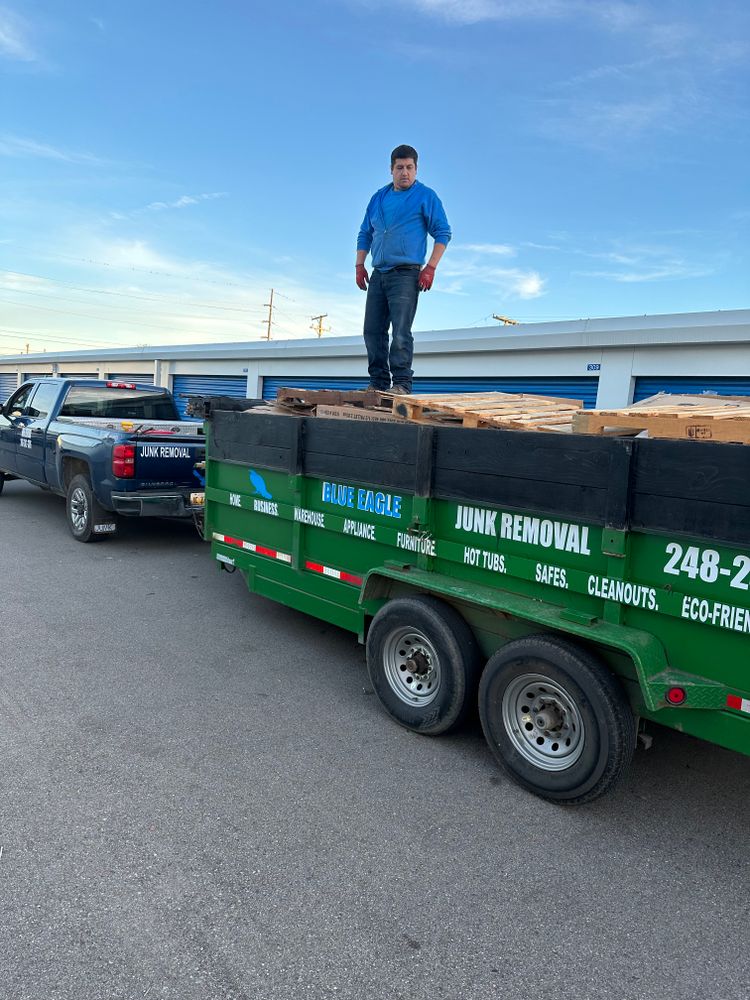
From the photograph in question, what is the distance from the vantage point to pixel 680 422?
317 centimetres

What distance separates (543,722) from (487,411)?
1.86 meters

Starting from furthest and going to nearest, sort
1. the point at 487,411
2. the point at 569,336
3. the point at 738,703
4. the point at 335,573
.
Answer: the point at 569,336, the point at 335,573, the point at 487,411, the point at 738,703

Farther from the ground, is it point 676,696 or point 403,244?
point 403,244

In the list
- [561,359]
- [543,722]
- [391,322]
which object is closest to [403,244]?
[391,322]

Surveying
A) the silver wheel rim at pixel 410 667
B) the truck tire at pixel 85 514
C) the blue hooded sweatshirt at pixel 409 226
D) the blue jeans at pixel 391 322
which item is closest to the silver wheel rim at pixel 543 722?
the silver wheel rim at pixel 410 667

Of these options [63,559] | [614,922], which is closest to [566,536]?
[614,922]

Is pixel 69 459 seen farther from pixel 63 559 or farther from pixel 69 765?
pixel 69 765

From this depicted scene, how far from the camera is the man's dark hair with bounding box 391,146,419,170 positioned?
6.14 m

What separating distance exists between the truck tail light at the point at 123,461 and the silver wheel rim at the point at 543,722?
230 inches

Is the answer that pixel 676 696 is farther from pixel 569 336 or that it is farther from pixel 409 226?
pixel 569 336

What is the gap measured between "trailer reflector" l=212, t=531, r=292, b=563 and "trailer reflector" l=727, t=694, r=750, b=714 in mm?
3174

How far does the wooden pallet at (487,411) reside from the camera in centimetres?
410

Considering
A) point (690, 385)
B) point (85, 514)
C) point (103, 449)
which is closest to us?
point (103, 449)

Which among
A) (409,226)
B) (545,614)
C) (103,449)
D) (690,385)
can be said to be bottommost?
(545,614)
